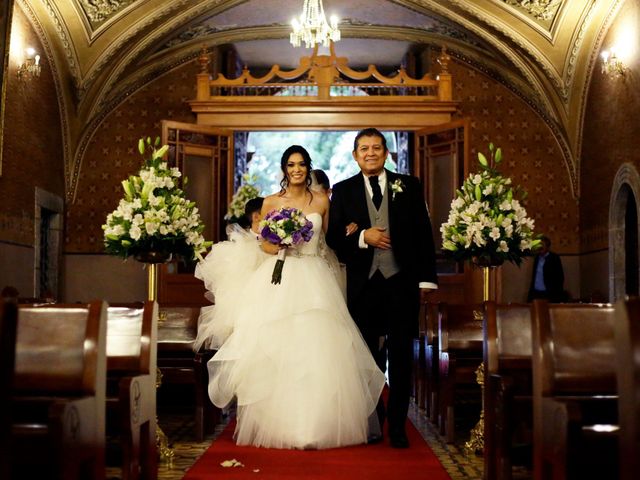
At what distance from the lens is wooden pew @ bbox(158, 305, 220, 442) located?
18.7 ft

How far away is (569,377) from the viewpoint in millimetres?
2943

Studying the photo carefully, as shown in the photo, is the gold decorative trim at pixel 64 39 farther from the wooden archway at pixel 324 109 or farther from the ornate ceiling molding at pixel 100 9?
the wooden archway at pixel 324 109

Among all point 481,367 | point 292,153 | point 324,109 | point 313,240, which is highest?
point 324,109

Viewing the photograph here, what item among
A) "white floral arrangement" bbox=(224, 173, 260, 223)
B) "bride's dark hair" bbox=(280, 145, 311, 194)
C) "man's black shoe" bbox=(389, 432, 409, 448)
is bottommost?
"man's black shoe" bbox=(389, 432, 409, 448)

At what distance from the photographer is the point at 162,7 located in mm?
12164

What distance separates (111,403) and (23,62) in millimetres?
8159

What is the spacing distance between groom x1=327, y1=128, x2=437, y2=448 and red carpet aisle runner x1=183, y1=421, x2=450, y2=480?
0.25 m

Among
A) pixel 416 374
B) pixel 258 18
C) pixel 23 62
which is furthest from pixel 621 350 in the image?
pixel 258 18

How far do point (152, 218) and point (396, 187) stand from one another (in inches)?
59.3

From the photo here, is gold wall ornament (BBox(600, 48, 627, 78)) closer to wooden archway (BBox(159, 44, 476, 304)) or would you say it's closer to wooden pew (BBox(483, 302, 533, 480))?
wooden archway (BBox(159, 44, 476, 304))

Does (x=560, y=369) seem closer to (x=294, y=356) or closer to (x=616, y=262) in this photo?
(x=294, y=356)

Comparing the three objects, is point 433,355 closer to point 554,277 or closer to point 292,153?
point 292,153

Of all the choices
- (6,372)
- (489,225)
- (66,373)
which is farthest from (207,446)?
(6,372)

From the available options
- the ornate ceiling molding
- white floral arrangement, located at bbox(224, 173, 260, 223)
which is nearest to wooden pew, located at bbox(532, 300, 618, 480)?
white floral arrangement, located at bbox(224, 173, 260, 223)
